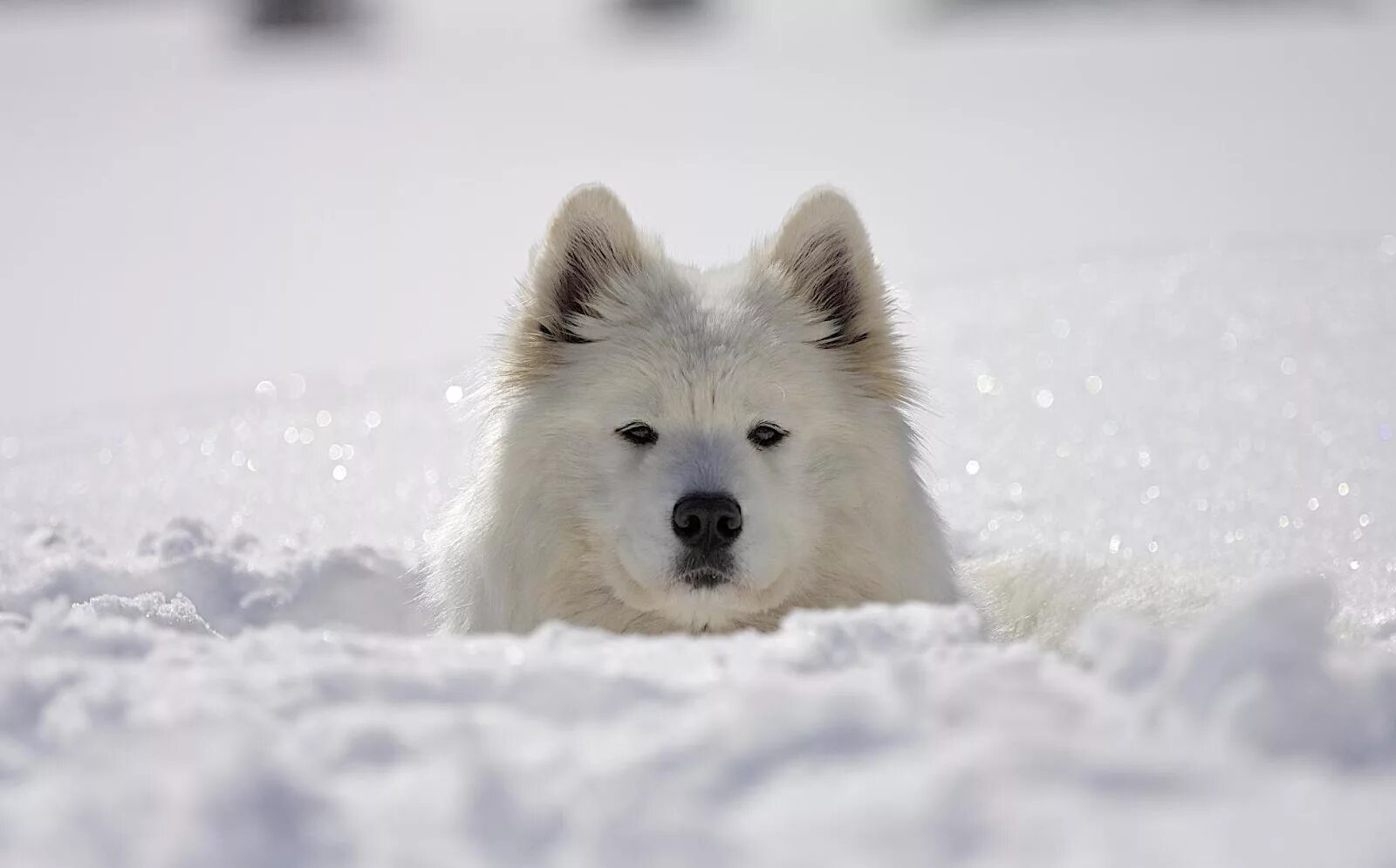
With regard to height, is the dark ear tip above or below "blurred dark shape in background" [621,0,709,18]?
below

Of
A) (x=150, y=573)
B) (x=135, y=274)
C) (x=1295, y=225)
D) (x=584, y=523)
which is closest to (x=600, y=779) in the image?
(x=584, y=523)

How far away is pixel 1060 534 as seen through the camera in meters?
4.96

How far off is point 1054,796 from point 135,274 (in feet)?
40.3

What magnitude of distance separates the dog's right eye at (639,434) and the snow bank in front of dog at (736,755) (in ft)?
4.12

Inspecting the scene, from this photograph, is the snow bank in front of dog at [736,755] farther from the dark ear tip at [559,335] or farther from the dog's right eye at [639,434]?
the dark ear tip at [559,335]

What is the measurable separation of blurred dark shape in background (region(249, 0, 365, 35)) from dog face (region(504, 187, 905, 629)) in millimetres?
26790

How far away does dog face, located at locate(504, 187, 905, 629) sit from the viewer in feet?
10.8

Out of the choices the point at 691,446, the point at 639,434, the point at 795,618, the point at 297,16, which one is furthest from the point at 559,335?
the point at 297,16

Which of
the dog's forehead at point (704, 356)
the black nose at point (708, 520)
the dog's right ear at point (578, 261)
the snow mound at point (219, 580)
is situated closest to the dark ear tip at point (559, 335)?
the dog's right ear at point (578, 261)

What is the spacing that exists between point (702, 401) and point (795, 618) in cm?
112

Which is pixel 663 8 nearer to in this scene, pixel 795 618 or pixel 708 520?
pixel 708 520

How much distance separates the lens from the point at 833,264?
3848mm

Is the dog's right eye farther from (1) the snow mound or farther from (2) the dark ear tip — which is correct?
(1) the snow mound

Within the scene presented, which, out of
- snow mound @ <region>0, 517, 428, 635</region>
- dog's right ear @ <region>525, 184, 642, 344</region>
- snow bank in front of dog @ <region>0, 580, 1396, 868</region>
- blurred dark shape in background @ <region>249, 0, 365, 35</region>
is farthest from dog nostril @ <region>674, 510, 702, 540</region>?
blurred dark shape in background @ <region>249, 0, 365, 35</region>
